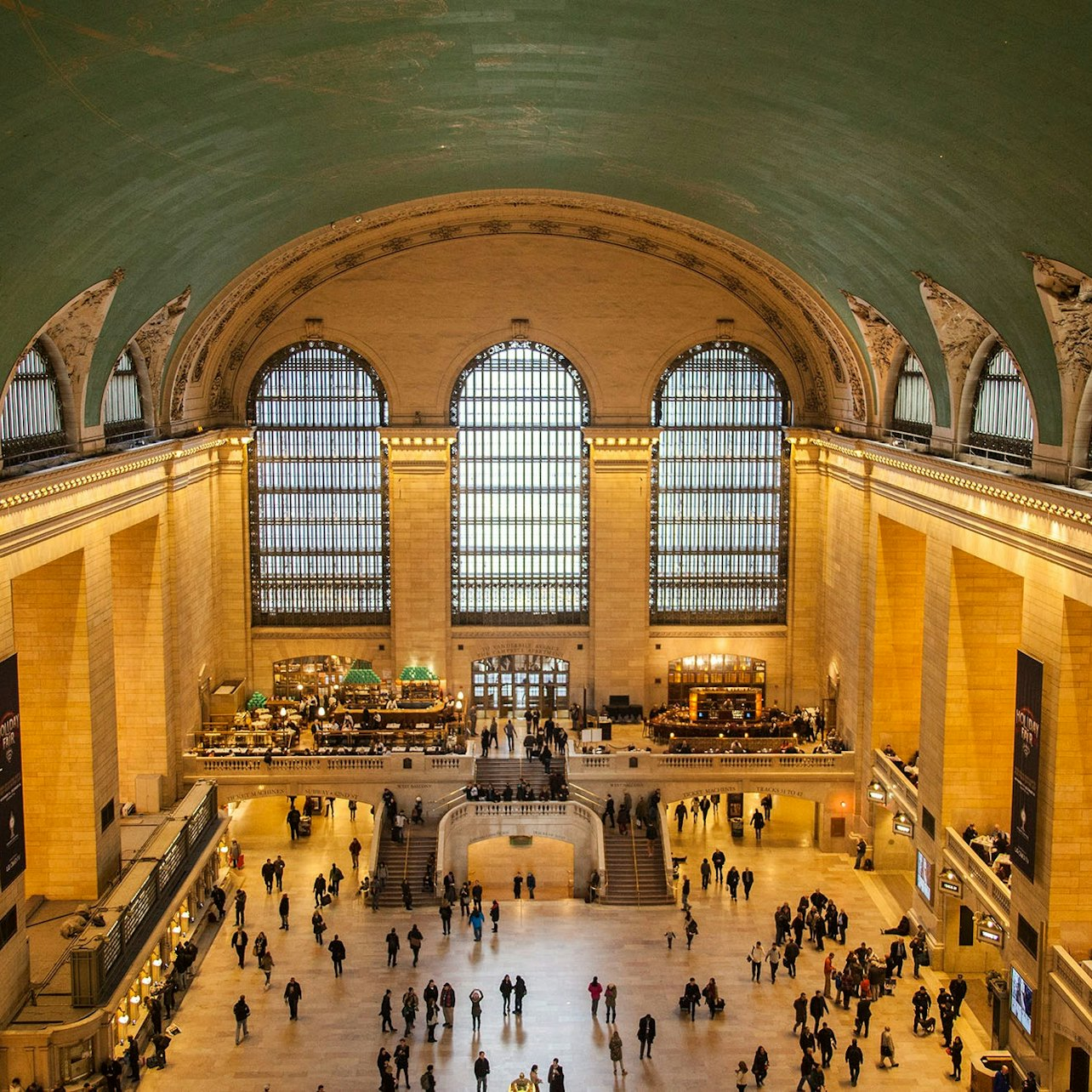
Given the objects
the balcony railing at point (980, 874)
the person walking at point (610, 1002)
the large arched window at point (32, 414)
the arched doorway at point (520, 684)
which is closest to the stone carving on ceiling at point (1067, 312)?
the balcony railing at point (980, 874)

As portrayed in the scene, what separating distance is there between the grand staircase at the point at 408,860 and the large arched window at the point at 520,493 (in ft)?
30.8

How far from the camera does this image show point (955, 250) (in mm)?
26047

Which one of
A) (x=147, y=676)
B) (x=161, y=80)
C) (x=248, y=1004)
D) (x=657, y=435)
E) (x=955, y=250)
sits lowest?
(x=248, y=1004)

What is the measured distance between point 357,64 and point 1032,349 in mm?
13118

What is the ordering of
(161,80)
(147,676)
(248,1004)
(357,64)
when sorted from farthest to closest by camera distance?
(147,676) → (248,1004) → (357,64) → (161,80)

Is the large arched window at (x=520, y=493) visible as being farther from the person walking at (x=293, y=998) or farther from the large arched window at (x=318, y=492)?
the person walking at (x=293, y=998)

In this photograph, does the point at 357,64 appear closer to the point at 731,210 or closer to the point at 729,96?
the point at 729,96

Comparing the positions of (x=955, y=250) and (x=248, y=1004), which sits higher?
(x=955, y=250)

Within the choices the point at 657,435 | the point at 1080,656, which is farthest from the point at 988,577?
the point at 657,435

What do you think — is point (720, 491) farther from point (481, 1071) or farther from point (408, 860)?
point (481, 1071)

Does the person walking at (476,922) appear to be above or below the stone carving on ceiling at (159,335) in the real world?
below

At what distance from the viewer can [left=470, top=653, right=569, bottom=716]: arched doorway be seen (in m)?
48.7

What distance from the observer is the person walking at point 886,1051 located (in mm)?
28375

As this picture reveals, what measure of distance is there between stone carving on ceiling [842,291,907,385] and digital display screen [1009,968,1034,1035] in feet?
50.4
